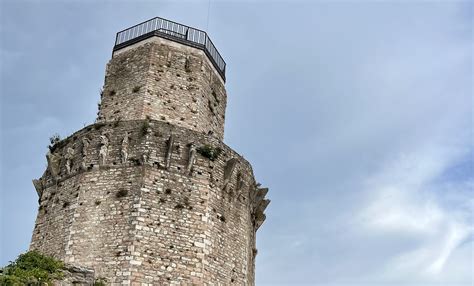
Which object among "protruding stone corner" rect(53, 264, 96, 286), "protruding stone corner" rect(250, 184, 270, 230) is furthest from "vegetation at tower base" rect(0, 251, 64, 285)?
"protruding stone corner" rect(250, 184, 270, 230)

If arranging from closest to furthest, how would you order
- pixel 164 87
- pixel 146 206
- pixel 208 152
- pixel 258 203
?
pixel 146 206 → pixel 208 152 → pixel 164 87 → pixel 258 203

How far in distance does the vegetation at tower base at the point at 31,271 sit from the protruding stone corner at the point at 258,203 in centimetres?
733

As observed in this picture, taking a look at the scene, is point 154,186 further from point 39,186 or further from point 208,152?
point 39,186

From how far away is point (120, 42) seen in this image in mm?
21719

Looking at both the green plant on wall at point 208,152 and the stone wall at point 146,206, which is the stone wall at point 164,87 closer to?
the stone wall at point 146,206

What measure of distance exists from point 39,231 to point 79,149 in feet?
8.88

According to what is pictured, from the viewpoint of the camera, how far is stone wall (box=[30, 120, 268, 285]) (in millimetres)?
15922

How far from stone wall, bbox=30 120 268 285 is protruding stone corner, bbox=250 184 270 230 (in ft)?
2.36

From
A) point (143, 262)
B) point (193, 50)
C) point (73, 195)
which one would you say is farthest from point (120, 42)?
point (143, 262)

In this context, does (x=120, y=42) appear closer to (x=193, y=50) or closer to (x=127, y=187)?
(x=193, y=50)

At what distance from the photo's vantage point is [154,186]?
55.5 feet

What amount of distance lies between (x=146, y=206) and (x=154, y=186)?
69cm

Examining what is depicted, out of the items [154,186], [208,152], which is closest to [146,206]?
[154,186]

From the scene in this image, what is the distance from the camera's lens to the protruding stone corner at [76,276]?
1433 centimetres
